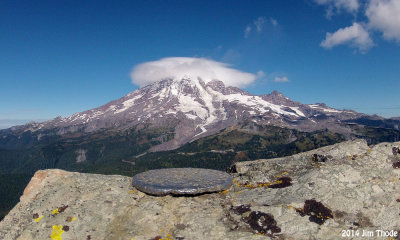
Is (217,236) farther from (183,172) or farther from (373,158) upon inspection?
(373,158)

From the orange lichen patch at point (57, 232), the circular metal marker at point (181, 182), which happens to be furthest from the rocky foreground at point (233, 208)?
the circular metal marker at point (181, 182)

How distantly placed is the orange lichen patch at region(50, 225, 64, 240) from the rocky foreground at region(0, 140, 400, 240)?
1 centimetres

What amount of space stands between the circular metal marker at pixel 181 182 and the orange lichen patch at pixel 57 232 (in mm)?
3245

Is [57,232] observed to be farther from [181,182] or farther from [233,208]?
[233,208]

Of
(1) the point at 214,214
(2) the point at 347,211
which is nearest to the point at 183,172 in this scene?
(1) the point at 214,214

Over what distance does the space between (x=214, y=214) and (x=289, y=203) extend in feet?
9.06

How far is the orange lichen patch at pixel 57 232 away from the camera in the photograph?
8727 millimetres

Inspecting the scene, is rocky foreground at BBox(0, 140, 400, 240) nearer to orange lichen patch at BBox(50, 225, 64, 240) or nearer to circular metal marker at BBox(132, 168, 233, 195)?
orange lichen patch at BBox(50, 225, 64, 240)

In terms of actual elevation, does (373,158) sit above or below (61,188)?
above

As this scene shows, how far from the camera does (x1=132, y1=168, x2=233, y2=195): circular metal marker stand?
10672mm

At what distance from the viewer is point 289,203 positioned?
31.0 ft

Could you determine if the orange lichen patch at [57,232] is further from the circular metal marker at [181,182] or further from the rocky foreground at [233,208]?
the circular metal marker at [181,182]

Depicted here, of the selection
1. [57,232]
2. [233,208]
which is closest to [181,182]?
[233,208]

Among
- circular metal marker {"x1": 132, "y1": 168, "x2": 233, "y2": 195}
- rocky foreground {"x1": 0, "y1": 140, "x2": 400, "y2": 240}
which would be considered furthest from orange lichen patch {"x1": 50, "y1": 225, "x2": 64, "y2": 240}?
circular metal marker {"x1": 132, "y1": 168, "x2": 233, "y2": 195}
